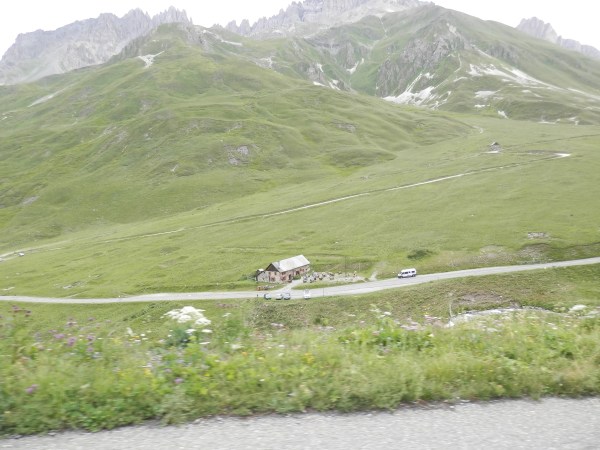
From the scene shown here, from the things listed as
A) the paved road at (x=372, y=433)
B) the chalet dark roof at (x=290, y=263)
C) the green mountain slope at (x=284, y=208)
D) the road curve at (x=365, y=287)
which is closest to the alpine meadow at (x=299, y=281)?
the paved road at (x=372, y=433)

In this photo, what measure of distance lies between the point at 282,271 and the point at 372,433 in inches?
2629

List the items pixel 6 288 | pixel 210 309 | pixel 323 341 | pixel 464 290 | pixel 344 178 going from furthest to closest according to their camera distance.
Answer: pixel 344 178 < pixel 6 288 < pixel 210 309 < pixel 464 290 < pixel 323 341

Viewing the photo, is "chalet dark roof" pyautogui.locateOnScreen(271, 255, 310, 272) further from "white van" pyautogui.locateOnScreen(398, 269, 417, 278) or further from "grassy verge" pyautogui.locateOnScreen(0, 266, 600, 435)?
"grassy verge" pyautogui.locateOnScreen(0, 266, 600, 435)

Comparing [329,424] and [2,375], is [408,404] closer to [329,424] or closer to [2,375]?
[329,424]

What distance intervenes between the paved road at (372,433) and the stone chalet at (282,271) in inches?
2594

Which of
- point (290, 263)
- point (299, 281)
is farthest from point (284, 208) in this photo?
point (299, 281)

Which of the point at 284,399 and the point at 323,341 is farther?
the point at 323,341

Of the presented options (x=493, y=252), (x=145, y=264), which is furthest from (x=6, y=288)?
(x=493, y=252)

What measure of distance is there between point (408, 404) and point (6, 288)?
104 metres

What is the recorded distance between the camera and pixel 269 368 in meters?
8.34

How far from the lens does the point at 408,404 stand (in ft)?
25.4

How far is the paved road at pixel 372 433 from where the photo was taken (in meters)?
6.44

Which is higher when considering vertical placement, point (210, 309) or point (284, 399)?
point (284, 399)

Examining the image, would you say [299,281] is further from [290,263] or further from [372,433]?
[372,433]
